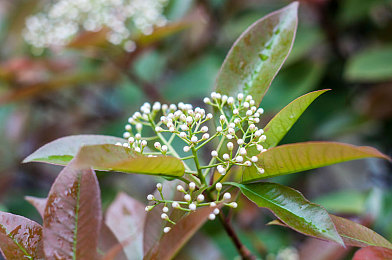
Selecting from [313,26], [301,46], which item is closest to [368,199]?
[301,46]

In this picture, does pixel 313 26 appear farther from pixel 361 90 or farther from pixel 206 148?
pixel 206 148

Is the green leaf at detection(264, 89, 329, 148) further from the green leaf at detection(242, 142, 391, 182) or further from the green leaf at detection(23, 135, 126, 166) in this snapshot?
the green leaf at detection(23, 135, 126, 166)

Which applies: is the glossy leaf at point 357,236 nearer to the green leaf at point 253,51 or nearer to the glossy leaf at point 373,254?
the glossy leaf at point 373,254

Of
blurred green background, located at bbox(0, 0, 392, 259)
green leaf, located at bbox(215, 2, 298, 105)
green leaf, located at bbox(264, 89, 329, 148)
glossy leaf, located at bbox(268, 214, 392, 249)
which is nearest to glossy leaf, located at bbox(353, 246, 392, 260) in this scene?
glossy leaf, located at bbox(268, 214, 392, 249)

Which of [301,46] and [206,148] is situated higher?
[301,46]

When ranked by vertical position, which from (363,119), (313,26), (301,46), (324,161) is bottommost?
(324,161)

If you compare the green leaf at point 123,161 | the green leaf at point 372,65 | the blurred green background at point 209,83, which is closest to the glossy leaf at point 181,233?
the green leaf at point 123,161

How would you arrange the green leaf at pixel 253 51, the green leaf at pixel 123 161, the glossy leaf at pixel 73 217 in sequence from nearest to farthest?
1. the green leaf at pixel 123 161
2. the glossy leaf at pixel 73 217
3. the green leaf at pixel 253 51
